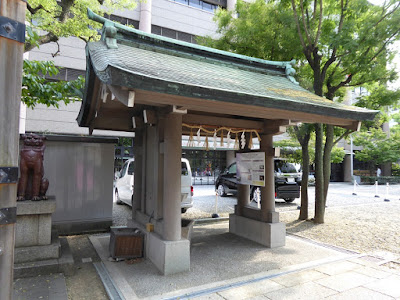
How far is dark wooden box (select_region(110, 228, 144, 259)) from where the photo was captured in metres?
5.30

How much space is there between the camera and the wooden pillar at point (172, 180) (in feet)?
15.9

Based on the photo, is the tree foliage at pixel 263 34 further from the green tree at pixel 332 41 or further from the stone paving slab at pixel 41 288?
the stone paving slab at pixel 41 288

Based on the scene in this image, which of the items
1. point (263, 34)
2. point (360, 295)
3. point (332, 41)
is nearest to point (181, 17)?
point (263, 34)

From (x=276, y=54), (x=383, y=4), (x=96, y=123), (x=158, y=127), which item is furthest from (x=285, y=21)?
(x=96, y=123)

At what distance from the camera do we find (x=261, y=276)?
15.1 ft

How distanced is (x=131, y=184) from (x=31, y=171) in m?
5.38

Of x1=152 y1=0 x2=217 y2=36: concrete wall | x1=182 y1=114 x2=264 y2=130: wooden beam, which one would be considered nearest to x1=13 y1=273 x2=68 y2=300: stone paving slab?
x1=182 y1=114 x2=264 y2=130: wooden beam

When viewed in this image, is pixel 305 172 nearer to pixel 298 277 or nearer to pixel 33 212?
pixel 298 277

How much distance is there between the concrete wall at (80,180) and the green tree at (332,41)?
6.35 meters

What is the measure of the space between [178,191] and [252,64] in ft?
13.0

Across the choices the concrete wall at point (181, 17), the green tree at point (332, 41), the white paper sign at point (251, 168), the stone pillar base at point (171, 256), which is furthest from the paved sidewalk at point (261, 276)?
the concrete wall at point (181, 17)

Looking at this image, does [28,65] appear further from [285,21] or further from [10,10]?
[285,21]

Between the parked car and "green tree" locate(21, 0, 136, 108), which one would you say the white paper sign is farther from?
the parked car

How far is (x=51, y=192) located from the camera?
7.41 m
